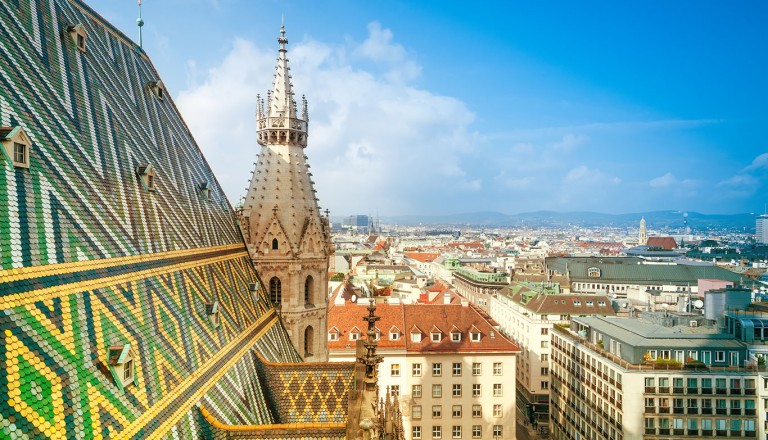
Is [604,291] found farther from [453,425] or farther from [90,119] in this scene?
[90,119]

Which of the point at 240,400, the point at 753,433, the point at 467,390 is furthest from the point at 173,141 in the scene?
the point at 753,433

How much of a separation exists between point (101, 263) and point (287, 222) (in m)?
16.5

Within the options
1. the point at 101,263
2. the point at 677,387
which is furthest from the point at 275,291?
the point at 677,387

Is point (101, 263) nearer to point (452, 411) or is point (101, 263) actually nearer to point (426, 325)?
point (426, 325)

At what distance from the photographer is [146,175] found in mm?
18297

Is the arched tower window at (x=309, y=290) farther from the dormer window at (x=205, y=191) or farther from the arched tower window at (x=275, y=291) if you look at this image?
the dormer window at (x=205, y=191)

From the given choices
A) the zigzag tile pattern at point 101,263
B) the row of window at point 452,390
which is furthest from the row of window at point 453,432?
the zigzag tile pattern at point 101,263

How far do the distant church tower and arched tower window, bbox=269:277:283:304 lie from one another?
5cm

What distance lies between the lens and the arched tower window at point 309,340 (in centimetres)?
3106

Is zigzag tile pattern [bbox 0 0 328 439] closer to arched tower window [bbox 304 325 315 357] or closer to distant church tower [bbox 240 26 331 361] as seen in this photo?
distant church tower [bbox 240 26 331 361]

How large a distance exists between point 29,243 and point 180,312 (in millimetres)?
6504

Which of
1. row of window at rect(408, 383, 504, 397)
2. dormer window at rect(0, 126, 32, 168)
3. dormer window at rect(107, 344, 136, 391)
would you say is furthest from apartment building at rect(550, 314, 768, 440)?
dormer window at rect(0, 126, 32, 168)

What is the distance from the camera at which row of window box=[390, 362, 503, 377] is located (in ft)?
165

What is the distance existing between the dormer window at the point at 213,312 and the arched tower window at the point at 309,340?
1179 centimetres
